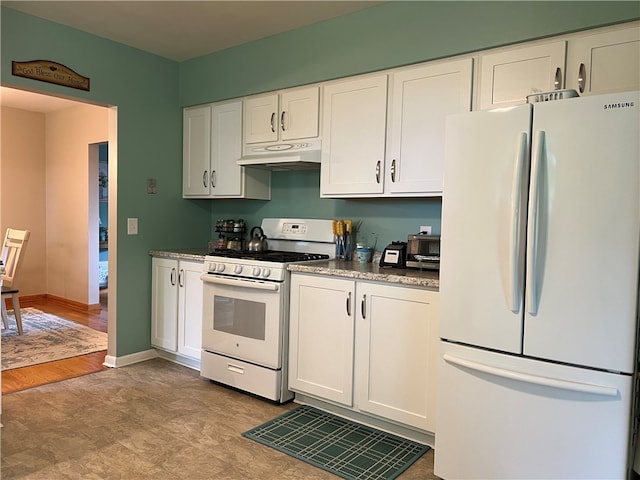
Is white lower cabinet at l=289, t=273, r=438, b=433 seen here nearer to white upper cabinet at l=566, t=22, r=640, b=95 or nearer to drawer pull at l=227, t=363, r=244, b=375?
drawer pull at l=227, t=363, r=244, b=375

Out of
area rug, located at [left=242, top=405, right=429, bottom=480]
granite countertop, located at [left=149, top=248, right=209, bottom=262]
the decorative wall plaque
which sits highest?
the decorative wall plaque

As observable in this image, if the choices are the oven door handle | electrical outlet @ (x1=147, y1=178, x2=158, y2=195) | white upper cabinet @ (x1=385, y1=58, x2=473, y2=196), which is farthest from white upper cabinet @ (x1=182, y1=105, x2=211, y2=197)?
white upper cabinet @ (x1=385, y1=58, x2=473, y2=196)

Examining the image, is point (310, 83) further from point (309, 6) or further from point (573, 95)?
point (573, 95)

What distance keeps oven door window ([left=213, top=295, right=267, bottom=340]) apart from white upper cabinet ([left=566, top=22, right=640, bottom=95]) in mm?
2140

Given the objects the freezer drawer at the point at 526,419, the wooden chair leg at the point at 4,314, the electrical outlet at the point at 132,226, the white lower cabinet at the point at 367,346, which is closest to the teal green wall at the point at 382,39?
the electrical outlet at the point at 132,226

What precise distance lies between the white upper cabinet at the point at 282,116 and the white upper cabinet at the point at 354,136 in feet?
0.39

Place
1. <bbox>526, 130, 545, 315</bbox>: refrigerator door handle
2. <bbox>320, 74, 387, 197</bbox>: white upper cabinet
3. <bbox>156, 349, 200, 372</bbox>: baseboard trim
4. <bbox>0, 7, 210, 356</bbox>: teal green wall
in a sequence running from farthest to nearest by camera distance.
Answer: <bbox>156, 349, 200, 372</bbox>: baseboard trim
<bbox>0, 7, 210, 356</bbox>: teal green wall
<bbox>320, 74, 387, 197</bbox>: white upper cabinet
<bbox>526, 130, 545, 315</bbox>: refrigerator door handle

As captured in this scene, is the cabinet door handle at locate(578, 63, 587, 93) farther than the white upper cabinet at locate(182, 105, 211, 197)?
No

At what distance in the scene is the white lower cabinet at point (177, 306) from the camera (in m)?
3.62

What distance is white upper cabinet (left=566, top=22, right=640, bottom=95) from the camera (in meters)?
2.18

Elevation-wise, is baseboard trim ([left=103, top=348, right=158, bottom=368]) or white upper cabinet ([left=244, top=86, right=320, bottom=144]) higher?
white upper cabinet ([left=244, top=86, right=320, bottom=144])

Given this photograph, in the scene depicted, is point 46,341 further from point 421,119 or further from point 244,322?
point 421,119

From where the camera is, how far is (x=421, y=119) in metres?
2.79

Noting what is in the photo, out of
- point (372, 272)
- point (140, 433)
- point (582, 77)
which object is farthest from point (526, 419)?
point (140, 433)
